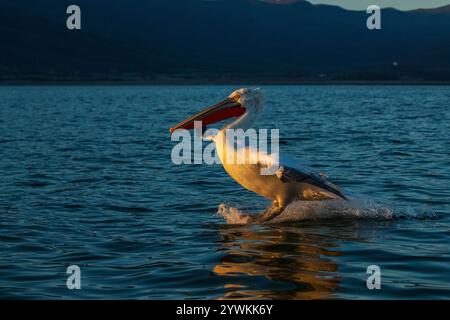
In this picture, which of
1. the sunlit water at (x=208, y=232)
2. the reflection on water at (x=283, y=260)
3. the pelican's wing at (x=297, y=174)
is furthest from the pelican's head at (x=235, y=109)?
the reflection on water at (x=283, y=260)

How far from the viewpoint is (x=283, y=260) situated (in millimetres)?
9594

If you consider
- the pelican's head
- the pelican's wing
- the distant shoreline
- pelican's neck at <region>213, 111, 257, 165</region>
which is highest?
the distant shoreline

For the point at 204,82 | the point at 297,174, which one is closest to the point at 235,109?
the point at 297,174

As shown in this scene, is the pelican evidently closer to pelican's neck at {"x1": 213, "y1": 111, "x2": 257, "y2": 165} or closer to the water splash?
pelican's neck at {"x1": 213, "y1": 111, "x2": 257, "y2": 165}

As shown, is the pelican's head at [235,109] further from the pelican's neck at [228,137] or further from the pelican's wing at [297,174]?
the pelican's wing at [297,174]

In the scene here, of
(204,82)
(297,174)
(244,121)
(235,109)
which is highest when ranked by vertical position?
(204,82)

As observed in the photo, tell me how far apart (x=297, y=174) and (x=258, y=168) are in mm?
596

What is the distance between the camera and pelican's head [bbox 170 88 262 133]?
12.1 m

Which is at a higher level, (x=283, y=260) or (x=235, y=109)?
(x=235, y=109)

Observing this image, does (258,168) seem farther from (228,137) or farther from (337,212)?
(337,212)

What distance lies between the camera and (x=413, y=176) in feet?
56.3

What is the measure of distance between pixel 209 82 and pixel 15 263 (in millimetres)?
151426

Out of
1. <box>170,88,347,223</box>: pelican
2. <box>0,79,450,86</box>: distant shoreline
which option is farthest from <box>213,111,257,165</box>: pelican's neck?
<box>0,79,450,86</box>: distant shoreline

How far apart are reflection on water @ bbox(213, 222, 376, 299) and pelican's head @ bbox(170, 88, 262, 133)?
5.91 ft
